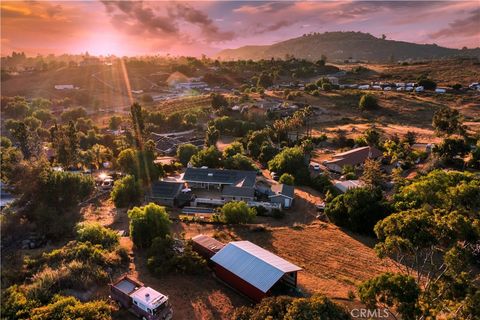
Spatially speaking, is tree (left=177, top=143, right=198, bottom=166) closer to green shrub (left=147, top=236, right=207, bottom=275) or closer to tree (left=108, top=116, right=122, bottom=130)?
green shrub (left=147, top=236, right=207, bottom=275)

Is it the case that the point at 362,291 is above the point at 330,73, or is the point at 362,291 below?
below

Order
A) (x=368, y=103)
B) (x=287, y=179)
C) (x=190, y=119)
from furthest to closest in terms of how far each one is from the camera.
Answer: (x=368, y=103) < (x=190, y=119) < (x=287, y=179)

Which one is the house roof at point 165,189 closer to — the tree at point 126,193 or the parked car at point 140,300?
the tree at point 126,193

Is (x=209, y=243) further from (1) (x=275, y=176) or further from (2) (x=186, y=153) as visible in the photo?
(2) (x=186, y=153)

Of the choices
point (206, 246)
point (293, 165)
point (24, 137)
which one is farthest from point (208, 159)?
point (24, 137)

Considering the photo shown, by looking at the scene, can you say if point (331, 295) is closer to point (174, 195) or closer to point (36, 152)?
point (174, 195)

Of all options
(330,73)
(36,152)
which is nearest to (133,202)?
(36,152)
